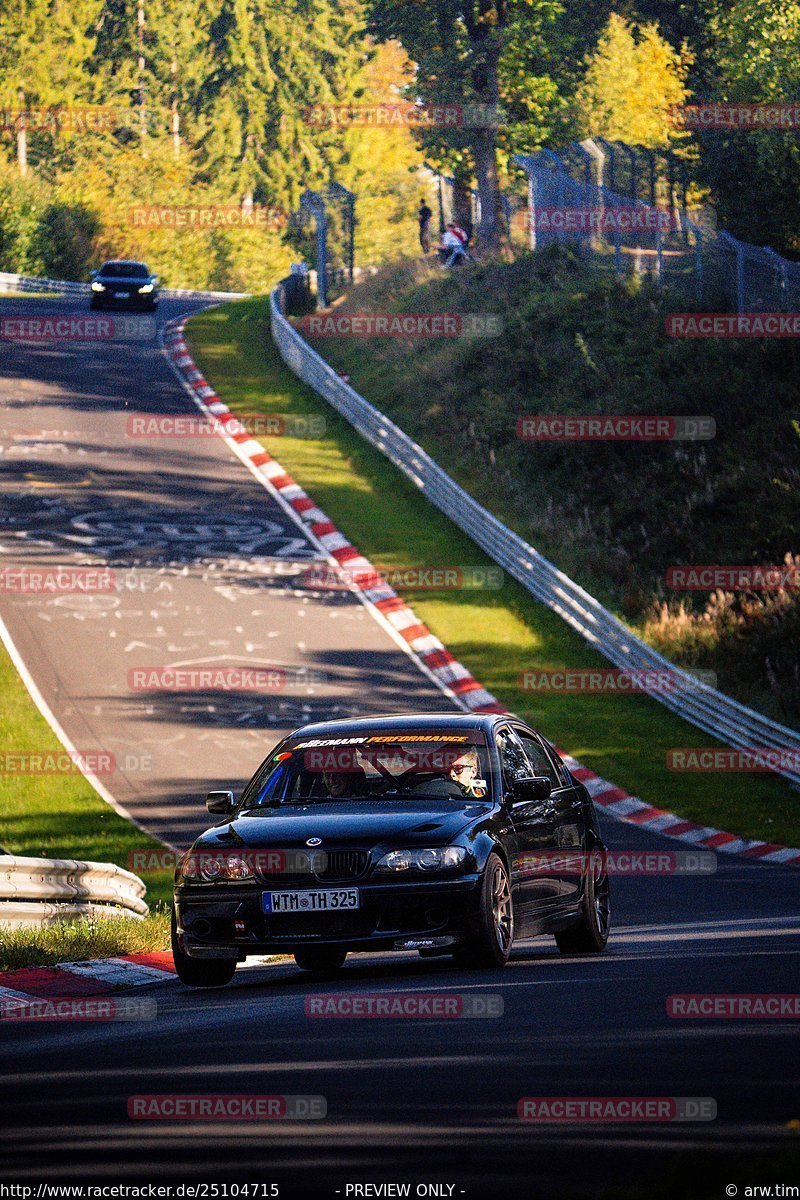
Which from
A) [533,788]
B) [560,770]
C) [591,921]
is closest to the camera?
[533,788]

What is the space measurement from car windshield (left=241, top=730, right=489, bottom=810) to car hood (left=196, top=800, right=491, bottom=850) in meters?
0.26

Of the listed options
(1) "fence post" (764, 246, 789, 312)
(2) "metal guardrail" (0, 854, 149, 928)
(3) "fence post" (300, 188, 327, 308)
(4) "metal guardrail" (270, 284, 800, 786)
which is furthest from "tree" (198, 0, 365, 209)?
(2) "metal guardrail" (0, 854, 149, 928)

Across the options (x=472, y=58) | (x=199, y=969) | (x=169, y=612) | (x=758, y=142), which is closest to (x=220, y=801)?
(x=199, y=969)

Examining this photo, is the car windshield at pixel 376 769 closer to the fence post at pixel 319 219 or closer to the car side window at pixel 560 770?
Result: the car side window at pixel 560 770

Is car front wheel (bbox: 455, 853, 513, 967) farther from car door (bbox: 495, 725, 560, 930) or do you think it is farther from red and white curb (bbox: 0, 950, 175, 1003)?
red and white curb (bbox: 0, 950, 175, 1003)

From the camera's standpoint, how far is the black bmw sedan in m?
9.84

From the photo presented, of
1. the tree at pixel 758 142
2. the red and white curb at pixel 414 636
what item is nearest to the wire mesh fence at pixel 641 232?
the tree at pixel 758 142

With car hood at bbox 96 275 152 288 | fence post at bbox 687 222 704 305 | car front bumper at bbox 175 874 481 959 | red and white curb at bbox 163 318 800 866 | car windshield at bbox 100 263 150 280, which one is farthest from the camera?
car windshield at bbox 100 263 150 280

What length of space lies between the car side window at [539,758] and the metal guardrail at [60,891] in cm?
303

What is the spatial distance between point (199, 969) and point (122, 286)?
1919 inches

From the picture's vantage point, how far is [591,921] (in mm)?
11461

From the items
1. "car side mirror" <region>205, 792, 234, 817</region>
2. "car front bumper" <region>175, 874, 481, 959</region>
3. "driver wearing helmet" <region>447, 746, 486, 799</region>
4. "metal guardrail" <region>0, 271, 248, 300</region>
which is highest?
"metal guardrail" <region>0, 271, 248, 300</region>

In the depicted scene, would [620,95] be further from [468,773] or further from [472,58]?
[468,773]

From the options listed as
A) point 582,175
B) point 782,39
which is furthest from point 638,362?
point 782,39
